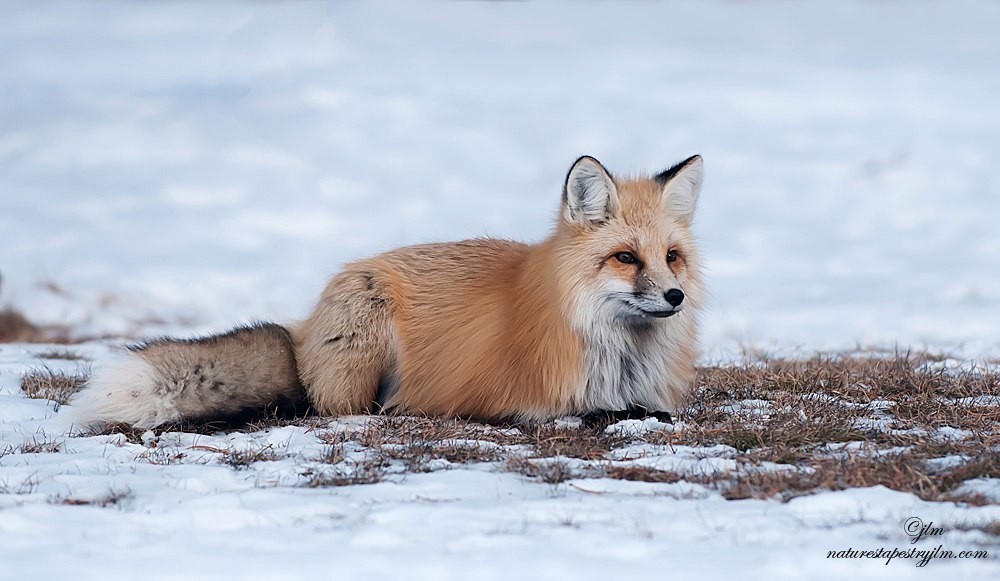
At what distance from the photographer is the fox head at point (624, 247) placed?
17.0 feet

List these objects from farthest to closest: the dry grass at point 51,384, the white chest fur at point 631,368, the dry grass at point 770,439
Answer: the dry grass at point 51,384 < the white chest fur at point 631,368 < the dry grass at point 770,439

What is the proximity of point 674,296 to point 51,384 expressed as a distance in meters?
4.43

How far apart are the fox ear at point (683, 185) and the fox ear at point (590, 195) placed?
1.23 ft

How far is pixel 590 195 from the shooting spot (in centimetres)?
540

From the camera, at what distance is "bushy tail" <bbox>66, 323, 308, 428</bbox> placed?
505cm

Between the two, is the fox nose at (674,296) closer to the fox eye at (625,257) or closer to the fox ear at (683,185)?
the fox eye at (625,257)

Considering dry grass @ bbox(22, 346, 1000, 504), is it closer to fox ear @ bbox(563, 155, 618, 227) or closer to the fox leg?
the fox leg

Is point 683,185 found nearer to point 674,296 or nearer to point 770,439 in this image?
point 674,296

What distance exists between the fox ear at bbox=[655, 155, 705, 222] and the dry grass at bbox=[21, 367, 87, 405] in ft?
12.8

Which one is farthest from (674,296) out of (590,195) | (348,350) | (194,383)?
(194,383)

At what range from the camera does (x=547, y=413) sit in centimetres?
533

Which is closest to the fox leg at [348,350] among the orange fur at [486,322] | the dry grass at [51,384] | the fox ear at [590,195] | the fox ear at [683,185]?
the orange fur at [486,322]

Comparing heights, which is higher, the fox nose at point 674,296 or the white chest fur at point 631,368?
the fox nose at point 674,296

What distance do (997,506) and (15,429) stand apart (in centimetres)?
480
